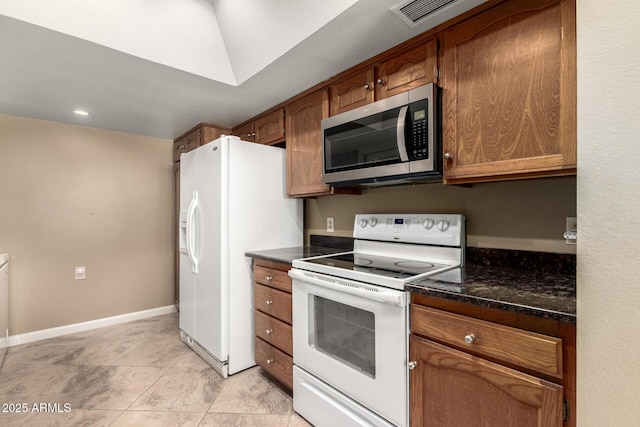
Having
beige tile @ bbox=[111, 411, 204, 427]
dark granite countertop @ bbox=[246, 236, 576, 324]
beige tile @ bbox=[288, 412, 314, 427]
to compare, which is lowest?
beige tile @ bbox=[288, 412, 314, 427]

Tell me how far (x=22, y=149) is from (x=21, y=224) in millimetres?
696

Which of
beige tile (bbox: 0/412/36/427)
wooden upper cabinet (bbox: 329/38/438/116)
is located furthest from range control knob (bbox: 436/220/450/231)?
beige tile (bbox: 0/412/36/427)

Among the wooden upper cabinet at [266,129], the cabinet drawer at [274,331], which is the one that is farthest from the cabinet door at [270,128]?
the cabinet drawer at [274,331]

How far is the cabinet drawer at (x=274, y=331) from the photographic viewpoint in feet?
6.31

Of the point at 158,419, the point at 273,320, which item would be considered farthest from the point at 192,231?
the point at 158,419

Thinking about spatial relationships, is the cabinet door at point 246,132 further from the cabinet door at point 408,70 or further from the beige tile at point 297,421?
the beige tile at point 297,421

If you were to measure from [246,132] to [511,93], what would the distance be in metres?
2.26

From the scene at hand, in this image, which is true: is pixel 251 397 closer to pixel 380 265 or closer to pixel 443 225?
pixel 380 265

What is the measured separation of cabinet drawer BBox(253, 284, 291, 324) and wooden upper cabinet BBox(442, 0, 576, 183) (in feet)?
3.99

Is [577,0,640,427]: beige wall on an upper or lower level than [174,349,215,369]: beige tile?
upper

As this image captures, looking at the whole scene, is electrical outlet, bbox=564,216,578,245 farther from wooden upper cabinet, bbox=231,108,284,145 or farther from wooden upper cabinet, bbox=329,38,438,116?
wooden upper cabinet, bbox=231,108,284,145

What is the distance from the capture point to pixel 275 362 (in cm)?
204

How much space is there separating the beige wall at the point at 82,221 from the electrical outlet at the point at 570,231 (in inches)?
146

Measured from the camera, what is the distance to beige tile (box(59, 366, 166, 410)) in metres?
1.90
